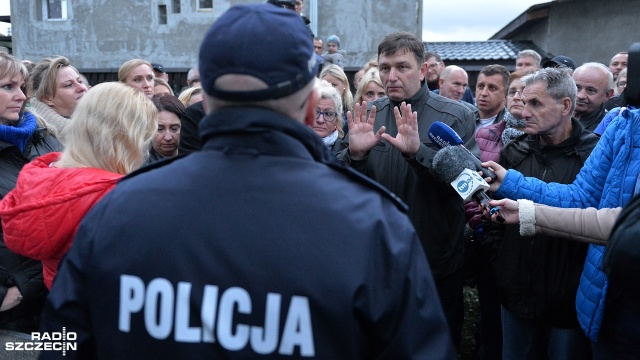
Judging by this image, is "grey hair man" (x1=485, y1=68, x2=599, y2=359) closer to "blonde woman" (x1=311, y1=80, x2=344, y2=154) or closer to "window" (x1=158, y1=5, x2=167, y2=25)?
"blonde woman" (x1=311, y1=80, x2=344, y2=154)

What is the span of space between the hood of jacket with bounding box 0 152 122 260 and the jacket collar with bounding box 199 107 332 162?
1.12 m

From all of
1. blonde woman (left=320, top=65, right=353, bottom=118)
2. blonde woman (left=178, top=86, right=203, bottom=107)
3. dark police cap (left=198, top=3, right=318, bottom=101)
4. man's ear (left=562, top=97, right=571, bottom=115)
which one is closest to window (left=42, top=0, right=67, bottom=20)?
blonde woman (left=320, top=65, right=353, bottom=118)

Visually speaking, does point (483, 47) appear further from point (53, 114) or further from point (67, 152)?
point (67, 152)

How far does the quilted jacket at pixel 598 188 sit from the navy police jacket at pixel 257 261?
147cm

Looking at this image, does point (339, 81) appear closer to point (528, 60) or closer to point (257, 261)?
point (528, 60)

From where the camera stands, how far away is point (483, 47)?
53.5 ft

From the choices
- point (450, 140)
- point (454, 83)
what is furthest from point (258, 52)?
point (454, 83)

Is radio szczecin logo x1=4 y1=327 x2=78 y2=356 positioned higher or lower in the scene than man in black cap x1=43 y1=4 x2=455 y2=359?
lower

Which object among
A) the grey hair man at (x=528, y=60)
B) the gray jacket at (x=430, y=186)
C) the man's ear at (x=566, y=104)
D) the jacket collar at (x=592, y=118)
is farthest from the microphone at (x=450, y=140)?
the grey hair man at (x=528, y=60)

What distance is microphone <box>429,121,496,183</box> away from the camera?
291 cm

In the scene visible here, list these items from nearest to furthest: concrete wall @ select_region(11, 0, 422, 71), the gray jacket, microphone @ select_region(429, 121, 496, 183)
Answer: microphone @ select_region(429, 121, 496, 183)
the gray jacket
concrete wall @ select_region(11, 0, 422, 71)

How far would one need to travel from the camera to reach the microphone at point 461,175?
2.69 meters

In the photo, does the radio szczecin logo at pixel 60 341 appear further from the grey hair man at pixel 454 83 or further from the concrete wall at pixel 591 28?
the concrete wall at pixel 591 28

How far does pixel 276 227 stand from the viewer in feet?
4.05
